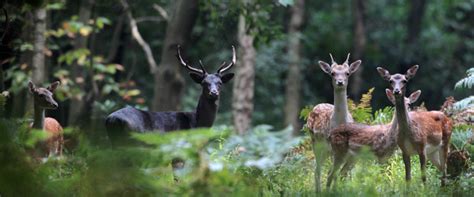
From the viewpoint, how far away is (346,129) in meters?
8.81

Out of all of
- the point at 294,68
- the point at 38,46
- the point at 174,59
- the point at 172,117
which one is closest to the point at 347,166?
the point at 172,117

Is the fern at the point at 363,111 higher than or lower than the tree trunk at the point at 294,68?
lower

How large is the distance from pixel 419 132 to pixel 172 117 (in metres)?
2.82

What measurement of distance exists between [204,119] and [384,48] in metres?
19.7

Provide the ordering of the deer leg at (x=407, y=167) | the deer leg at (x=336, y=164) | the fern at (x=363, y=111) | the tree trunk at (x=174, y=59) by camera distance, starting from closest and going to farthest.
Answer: the deer leg at (x=407, y=167) < the deer leg at (x=336, y=164) < the fern at (x=363, y=111) < the tree trunk at (x=174, y=59)

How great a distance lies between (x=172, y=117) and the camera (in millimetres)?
10141

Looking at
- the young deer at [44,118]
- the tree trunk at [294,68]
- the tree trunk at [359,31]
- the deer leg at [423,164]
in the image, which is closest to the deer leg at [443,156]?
the deer leg at [423,164]

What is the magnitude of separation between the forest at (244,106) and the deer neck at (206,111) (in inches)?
1.0

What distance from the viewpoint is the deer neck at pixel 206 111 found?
10539 millimetres

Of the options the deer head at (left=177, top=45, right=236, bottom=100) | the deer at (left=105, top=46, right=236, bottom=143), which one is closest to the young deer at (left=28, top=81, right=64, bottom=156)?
the deer at (left=105, top=46, right=236, bottom=143)

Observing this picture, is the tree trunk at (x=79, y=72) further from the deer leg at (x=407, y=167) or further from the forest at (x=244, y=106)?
the deer leg at (x=407, y=167)

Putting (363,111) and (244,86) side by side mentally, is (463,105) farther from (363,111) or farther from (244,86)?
(244,86)

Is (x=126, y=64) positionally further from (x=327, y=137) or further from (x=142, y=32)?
(x=327, y=137)

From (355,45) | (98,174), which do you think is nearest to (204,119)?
(98,174)
